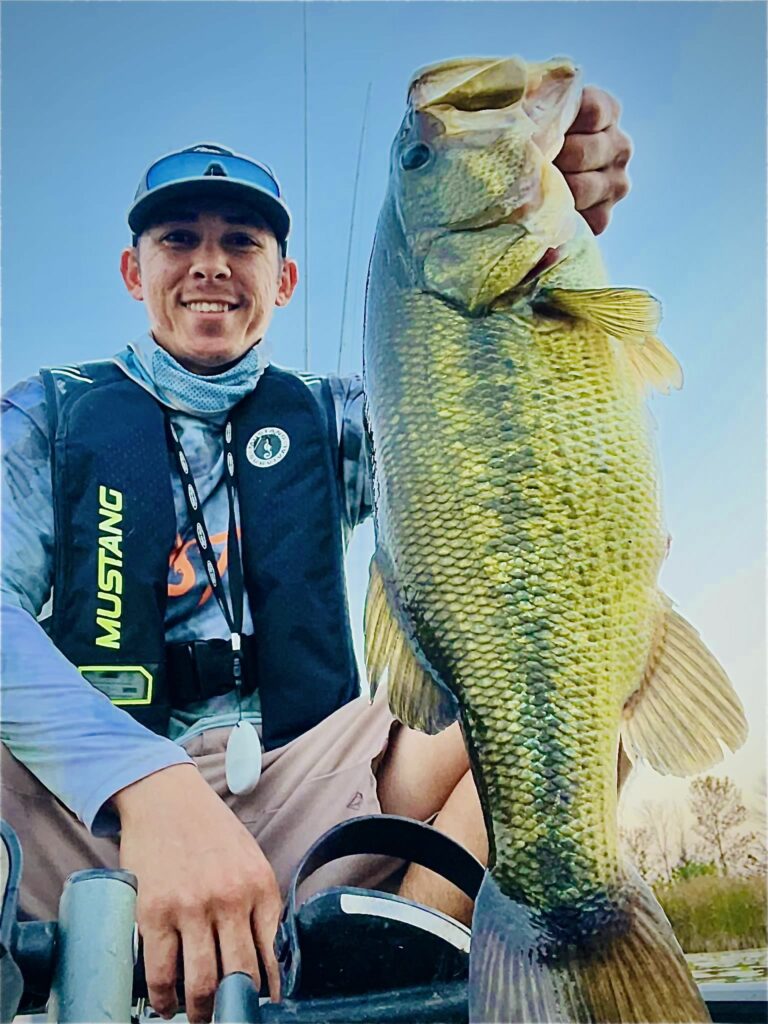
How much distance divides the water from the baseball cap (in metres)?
1.77

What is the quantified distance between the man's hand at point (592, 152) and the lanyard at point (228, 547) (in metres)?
0.84

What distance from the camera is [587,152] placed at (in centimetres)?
184

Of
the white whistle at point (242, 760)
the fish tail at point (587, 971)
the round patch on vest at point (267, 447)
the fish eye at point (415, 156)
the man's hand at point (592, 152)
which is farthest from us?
the round patch on vest at point (267, 447)

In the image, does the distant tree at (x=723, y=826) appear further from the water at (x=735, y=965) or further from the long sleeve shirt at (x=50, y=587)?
the long sleeve shirt at (x=50, y=587)

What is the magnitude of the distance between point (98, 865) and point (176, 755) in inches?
9.4

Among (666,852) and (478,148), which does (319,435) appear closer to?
(478,148)

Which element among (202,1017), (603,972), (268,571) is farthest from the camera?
(268,571)

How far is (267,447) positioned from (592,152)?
0.84m

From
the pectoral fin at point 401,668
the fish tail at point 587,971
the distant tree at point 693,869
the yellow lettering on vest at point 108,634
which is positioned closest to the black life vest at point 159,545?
the yellow lettering on vest at point 108,634

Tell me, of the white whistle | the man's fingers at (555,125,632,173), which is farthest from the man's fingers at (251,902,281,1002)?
the man's fingers at (555,125,632,173)

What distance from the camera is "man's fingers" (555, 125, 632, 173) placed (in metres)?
1.83

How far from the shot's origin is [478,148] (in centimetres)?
164

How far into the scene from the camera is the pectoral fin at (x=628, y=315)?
4.92 feet

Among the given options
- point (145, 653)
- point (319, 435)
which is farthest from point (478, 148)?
point (145, 653)
